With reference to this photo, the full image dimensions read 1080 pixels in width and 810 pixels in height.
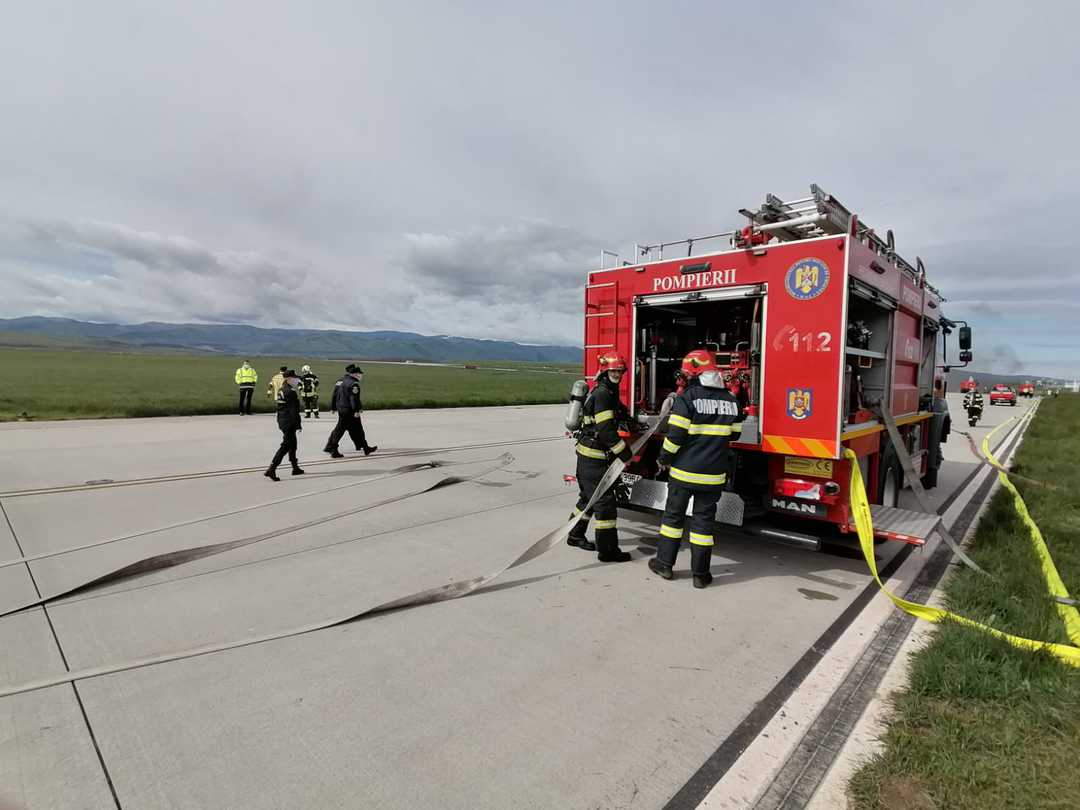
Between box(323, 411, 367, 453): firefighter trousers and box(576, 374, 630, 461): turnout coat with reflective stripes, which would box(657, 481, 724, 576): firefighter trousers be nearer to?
box(576, 374, 630, 461): turnout coat with reflective stripes

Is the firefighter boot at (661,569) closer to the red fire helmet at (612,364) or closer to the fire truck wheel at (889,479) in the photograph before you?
the red fire helmet at (612,364)

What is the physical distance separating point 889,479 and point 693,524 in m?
3.18

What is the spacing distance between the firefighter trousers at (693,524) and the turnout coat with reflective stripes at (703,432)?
0.10 m

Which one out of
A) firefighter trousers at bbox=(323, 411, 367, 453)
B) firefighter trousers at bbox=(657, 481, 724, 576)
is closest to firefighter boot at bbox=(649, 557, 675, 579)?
firefighter trousers at bbox=(657, 481, 724, 576)

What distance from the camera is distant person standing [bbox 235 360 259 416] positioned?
54.4 ft

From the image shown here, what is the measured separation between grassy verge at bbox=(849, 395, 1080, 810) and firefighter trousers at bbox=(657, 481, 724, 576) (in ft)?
4.92

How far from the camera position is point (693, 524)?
4496 mm

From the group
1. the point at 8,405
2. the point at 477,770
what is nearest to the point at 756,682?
the point at 477,770

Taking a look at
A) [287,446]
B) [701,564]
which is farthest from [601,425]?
[287,446]

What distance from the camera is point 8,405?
17.6 meters

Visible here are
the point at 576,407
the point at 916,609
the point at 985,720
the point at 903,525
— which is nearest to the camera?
the point at 985,720

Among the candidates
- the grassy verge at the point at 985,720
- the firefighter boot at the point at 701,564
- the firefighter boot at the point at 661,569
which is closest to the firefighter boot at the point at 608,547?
the firefighter boot at the point at 661,569

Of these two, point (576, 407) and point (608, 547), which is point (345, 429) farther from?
point (608, 547)

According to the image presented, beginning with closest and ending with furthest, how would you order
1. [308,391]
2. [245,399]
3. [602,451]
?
[602,451] → [308,391] → [245,399]
